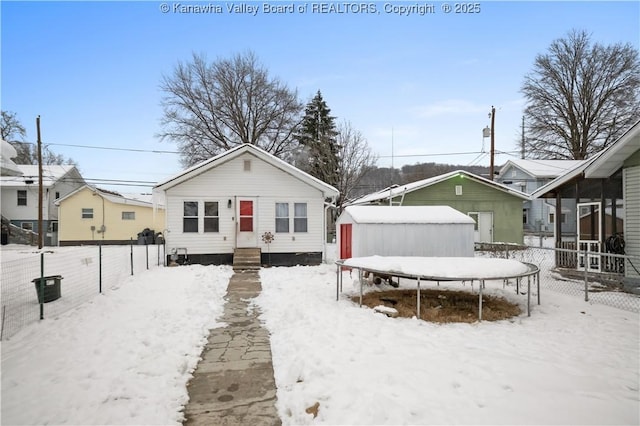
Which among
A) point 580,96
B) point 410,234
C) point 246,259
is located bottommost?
point 246,259

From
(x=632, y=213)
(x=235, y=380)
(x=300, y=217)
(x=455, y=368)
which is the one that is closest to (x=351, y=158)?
(x=300, y=217)

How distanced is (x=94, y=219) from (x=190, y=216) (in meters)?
17.6

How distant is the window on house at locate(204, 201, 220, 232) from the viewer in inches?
574

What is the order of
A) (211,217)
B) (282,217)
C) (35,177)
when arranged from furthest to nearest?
(35,177) < (282,217) < (211,217)

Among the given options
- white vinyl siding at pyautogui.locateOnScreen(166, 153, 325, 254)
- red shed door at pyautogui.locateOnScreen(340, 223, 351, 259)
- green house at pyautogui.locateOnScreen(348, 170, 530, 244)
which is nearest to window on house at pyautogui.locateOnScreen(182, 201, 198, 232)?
white vinyl siding at pyautogui.locateOnScreen(166, 153, 325, 254)

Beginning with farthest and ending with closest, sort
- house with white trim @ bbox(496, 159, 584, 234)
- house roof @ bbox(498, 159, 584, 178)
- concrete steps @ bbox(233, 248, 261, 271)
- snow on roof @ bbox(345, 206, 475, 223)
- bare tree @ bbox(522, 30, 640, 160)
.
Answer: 1. house with white trim @ bbox(496, 159, 584, 234)
2. house roof @ bbox(498, 159, 584, 178)
3. bare tree @ bbox(522, 30, 640, 160)
4. concrete steps @ bbox(233, 248, 261, 271)
5. snow on roof @ bbox(345, 206, 475, 223)

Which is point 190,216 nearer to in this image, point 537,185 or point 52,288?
point 52,288

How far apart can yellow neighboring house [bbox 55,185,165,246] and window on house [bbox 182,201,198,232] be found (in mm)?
13767

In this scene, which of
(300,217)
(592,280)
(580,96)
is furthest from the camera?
(580,96)

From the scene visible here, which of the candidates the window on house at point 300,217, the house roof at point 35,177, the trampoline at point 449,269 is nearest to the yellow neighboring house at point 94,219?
the house roof at point 35,177

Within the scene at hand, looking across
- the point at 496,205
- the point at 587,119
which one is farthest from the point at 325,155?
the point at 587,119

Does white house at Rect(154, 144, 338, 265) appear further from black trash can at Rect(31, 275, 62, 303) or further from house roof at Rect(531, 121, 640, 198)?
house roof at Rect(531, 121, 640, 198)

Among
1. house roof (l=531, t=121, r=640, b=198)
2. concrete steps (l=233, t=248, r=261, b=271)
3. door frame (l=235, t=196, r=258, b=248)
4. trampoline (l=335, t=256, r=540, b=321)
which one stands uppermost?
house roof (l=531, t=121, r=640, b=198)

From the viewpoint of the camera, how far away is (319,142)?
2991 cm
